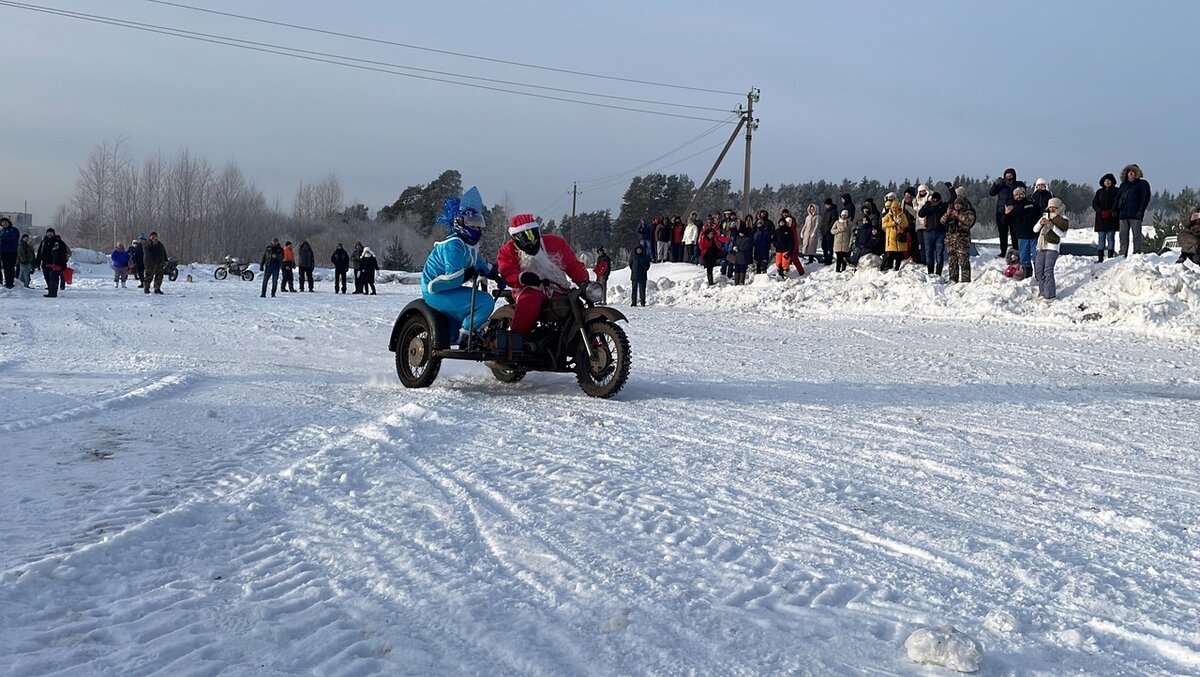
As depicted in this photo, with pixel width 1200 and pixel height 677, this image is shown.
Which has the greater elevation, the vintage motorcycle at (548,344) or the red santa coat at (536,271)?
the red santa coat at (536,271)

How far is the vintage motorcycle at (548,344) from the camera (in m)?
9.24

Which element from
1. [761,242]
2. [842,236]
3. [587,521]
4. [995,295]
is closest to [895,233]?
[842,236]

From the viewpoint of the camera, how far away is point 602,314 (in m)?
9.24

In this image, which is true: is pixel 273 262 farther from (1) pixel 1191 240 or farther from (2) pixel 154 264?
(1) pixel 1191 240

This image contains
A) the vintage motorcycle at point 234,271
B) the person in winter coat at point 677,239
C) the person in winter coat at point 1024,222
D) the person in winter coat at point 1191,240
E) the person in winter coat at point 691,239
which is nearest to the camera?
the person in winter coat at point 1191,240

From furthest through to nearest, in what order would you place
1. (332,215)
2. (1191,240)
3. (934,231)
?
(332,215)
(934,231)
(1191,240)

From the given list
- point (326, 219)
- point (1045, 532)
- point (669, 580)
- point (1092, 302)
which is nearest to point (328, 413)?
point (669, 580)

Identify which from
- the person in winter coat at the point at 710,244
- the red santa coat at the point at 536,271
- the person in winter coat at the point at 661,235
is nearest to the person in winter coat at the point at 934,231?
the person in winter coat at the point at 710,244

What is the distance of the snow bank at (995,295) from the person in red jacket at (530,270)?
10881mm

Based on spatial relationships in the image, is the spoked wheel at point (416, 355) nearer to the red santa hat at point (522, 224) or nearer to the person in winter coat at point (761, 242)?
the red santa hat at point (522, 224)

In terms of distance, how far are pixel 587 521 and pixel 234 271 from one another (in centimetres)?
4671

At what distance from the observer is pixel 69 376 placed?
9727 millimetres

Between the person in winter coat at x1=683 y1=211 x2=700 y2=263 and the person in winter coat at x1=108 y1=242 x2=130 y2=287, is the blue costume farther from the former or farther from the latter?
the person in winter coat at x1=108 y1=242 x2=130 y2=287

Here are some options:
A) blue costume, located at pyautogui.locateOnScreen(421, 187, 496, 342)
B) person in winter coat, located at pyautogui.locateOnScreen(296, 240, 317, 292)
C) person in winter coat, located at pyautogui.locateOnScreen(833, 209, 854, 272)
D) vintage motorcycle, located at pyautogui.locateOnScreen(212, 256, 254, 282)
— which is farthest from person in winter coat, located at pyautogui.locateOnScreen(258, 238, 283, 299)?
blue costume, located at pyautogui.locateOnScreen(421, 187, 496, 342)
